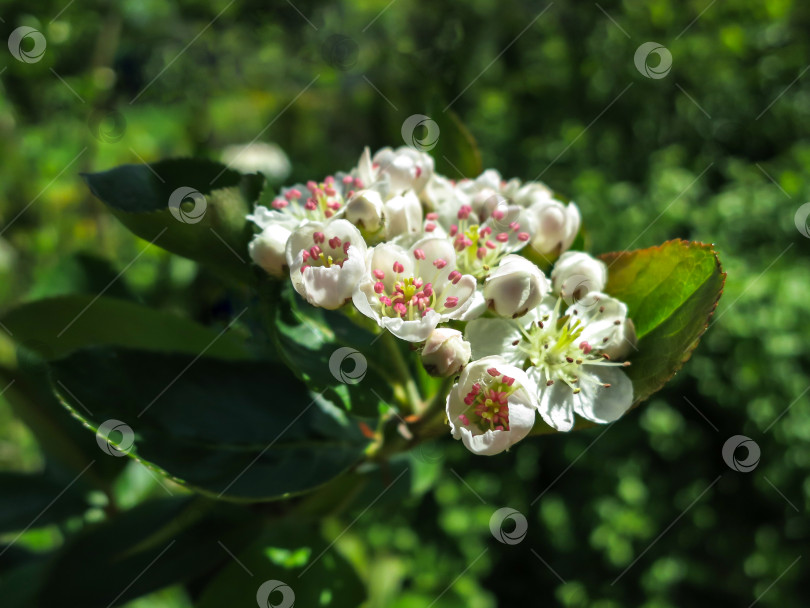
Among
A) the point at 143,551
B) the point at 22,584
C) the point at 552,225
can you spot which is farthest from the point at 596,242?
the point at 22,584

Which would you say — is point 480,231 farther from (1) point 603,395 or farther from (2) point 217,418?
(2) point 217,418

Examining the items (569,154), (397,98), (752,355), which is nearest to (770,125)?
(569,154)

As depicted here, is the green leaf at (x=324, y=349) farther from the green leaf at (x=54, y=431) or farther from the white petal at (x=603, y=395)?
the green leaf at (x=54, y=431)

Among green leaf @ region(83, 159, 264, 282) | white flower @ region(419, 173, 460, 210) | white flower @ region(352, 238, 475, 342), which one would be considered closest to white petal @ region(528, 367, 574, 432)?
white flower @ region(352, 238, 475, 342)

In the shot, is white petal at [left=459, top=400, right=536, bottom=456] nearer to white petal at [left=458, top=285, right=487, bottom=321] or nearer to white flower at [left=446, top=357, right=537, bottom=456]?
white flower at [left=446, top=357, right=537, bottom=456]

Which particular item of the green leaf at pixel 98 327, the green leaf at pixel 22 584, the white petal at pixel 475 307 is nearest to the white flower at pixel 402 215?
the white petal at pixel 475 307

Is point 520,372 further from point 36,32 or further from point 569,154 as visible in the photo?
point 569,154

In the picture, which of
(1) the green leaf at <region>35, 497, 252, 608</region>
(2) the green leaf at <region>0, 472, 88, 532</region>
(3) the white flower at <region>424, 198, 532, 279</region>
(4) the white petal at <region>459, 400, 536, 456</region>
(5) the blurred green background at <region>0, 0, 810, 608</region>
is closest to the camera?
(4) the white petal at <region>459, 400, 536, 456</region>
